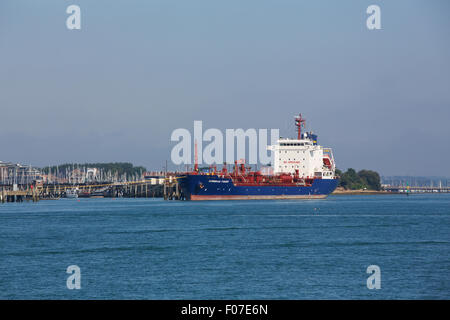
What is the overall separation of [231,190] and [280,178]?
1042 cm

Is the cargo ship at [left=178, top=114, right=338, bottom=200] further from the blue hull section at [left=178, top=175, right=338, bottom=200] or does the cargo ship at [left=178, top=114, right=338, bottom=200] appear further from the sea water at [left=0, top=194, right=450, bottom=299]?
the sea water at [left=0, top=194, right=450, bottom=299]

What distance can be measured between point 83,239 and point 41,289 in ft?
57.2

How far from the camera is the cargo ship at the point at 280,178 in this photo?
9656 cm

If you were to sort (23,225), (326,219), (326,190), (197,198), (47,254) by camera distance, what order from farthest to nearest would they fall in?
(326,190), (197,198), (326,219), (23,225), (47,254)

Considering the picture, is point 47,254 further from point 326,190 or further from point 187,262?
point 326,190

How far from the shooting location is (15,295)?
22.8 m

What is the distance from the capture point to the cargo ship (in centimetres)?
9656

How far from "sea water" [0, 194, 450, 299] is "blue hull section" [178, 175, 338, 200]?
43.2 m

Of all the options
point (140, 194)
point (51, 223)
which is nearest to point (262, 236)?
point (51, 223)

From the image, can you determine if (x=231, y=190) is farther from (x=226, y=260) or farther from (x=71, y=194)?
(x=71, y=194)

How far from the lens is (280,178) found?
339 ft
